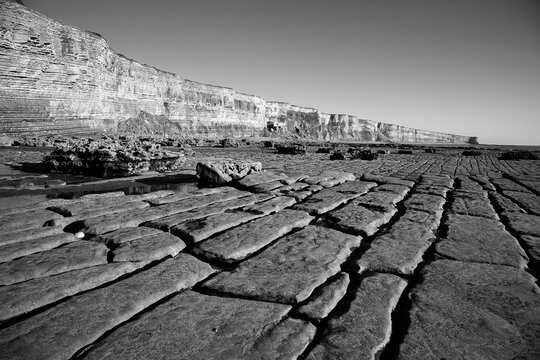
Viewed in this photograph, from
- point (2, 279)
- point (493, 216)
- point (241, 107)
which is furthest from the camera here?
point (241, 107)

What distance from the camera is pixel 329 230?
2.65 metres

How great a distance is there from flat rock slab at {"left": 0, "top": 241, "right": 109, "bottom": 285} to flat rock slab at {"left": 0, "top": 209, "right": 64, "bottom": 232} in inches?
26.1

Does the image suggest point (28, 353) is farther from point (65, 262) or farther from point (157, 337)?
point (65, 262)

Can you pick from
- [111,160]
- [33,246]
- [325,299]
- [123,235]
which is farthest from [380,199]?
[111,160]

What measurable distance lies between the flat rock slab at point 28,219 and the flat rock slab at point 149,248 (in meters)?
0.98

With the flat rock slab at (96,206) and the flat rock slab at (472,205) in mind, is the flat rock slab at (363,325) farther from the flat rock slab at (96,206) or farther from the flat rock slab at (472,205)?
the flat rock slab at (96,206)

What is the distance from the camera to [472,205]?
3807mm

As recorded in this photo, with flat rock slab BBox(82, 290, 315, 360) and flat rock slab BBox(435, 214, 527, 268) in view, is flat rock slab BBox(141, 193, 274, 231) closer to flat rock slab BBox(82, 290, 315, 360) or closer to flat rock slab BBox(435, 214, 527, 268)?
flat rock slab BBox(82, 290, 315, 360)

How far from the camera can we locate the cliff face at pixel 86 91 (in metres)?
19.8

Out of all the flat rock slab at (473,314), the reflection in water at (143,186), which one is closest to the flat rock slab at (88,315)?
the flat rock slab at (473,314)

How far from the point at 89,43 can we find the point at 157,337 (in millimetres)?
33286

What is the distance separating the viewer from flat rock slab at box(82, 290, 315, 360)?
1158 millimetres

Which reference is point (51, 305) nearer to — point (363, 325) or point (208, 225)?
point (208, 225)

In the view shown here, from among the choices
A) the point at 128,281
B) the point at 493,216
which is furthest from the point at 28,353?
the point at 493,216
